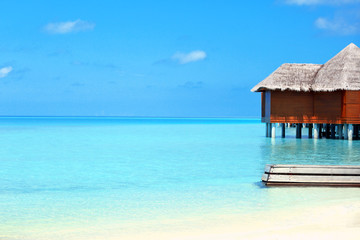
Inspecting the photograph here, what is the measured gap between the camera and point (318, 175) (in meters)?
8.91

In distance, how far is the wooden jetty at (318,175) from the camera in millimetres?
8867

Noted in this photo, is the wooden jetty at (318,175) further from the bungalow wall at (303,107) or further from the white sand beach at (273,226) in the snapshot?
the bungalow wall at (303,107)

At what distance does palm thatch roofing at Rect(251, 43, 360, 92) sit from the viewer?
24597 mm

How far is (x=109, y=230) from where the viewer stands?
20.3ft

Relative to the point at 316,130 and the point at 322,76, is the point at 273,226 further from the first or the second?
the point at 316,130

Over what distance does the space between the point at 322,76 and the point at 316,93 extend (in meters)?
0.94

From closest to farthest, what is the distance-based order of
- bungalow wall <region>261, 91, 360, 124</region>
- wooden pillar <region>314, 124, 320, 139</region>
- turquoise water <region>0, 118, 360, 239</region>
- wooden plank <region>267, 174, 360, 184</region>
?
1. turquoise water <region>0, 118, 360, 239</region>
2. wooden plank <region>267, 174, 360, 184</region>
3. bungalow wall <region>261, 91, 360, 124</region>
4. wooden pillar <region>314, 124, 320, 139</region>

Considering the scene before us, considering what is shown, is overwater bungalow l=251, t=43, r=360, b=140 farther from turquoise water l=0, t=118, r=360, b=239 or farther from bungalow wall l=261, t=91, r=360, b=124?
turquoise water l=0, t=118, r=360, b=239

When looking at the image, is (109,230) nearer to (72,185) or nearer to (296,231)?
(296,231)

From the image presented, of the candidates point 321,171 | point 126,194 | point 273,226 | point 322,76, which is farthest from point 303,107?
point 273,226

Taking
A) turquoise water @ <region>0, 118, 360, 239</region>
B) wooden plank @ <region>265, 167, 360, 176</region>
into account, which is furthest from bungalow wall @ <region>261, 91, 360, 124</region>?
wooden plank @ <region>265, 167, 360, 176</region>

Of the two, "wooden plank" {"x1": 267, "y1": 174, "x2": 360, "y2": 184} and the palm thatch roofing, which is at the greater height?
the palm thatch roofing

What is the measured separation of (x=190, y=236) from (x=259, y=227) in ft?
3.19

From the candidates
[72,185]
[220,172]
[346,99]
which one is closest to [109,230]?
[72,185]
